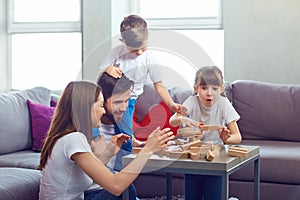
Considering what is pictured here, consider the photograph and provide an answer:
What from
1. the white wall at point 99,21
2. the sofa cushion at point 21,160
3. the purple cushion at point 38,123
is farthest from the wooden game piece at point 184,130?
the white wall at point 99,21

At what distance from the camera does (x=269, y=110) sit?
13.3 ft

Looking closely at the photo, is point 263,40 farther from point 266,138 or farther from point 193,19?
point 266,138

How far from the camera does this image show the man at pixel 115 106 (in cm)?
256

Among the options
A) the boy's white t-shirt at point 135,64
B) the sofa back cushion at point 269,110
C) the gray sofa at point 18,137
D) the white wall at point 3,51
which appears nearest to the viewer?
the boy's white t-shirt at point 135,64

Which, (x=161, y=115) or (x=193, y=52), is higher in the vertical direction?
(x=193, y=52)

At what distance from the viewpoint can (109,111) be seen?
8.77ft

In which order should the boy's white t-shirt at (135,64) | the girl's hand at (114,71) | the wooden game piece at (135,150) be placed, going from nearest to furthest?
the wooden game piece at (135,150) < the girl's hand at (114,71) < the boy's white t-shirt at (135,64)

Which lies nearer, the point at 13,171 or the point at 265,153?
the point at 13,171

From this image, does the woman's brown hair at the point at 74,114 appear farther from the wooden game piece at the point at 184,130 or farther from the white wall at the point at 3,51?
the white wall at the point at 3,51

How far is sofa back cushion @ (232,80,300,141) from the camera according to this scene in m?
3.99

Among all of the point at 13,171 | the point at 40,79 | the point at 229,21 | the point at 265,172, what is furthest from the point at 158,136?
the point at 40,79

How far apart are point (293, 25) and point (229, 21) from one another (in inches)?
19.6

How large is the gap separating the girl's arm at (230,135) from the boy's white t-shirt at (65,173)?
A: 2.35 ft

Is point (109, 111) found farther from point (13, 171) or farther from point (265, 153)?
point (265, 153)
